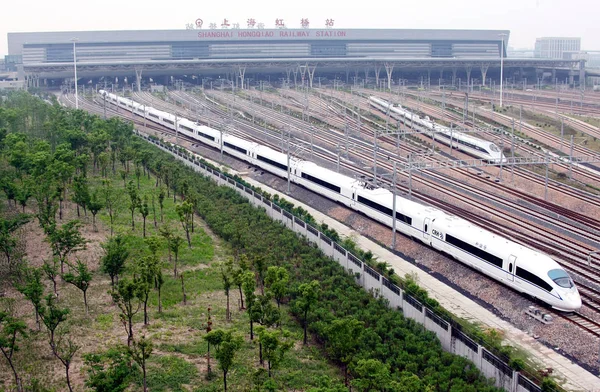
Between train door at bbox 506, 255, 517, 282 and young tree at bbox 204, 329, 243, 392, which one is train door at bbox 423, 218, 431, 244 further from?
young tree at bbox 204, 329, 243, 392

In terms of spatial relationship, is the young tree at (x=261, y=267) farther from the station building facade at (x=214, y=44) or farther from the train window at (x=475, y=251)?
the station building facade at (x=214, y=44)

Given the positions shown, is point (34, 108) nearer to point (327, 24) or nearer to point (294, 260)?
point (294, 260)

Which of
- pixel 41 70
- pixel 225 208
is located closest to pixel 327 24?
pixel 41 70

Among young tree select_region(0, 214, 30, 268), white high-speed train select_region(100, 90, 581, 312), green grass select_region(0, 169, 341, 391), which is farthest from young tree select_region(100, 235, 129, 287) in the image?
white high-speed train select_region(100, 90, 581, 312)

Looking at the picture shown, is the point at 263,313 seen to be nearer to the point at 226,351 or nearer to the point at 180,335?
the point at 180,335

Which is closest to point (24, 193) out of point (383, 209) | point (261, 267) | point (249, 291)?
point (261, 267)

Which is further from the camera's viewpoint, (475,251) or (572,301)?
(475,251)

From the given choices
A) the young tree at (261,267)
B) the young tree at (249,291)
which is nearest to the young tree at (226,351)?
the young tree at (249,291)

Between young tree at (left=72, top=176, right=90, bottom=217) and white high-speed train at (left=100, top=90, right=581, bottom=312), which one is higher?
young tree at (left=72, top=176, right=90, bottom=217)
